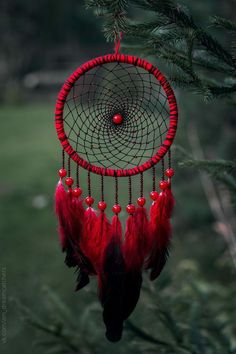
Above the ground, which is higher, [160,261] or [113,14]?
[113,14]

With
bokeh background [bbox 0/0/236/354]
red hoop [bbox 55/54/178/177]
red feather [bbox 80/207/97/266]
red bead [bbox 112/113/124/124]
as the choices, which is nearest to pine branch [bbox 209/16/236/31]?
red hoop [bbox 55/54/178/177]

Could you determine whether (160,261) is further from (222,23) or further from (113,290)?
(222,23)

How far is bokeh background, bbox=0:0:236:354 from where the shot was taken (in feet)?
7.60

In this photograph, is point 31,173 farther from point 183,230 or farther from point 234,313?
point 234,313

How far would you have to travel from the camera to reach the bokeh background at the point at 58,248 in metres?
2.32

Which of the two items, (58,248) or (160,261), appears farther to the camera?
(58,248)

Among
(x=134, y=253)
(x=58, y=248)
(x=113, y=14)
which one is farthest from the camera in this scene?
(x=58, y=248)

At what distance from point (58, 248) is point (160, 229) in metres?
5.56

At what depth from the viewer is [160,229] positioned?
4.73 ft

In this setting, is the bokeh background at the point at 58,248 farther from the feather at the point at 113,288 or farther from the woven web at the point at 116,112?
the feather at the point at 113,288

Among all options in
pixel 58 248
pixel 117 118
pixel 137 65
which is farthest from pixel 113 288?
pixel 58 248

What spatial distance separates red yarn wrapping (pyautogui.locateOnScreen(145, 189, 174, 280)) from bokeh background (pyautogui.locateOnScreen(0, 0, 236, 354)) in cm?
25

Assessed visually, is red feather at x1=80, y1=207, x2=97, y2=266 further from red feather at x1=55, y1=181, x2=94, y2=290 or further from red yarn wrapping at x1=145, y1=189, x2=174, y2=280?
red yarn wrapping at x1=145, y1=189, x2=174, y2=280

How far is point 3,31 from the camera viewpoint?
19.2 m
